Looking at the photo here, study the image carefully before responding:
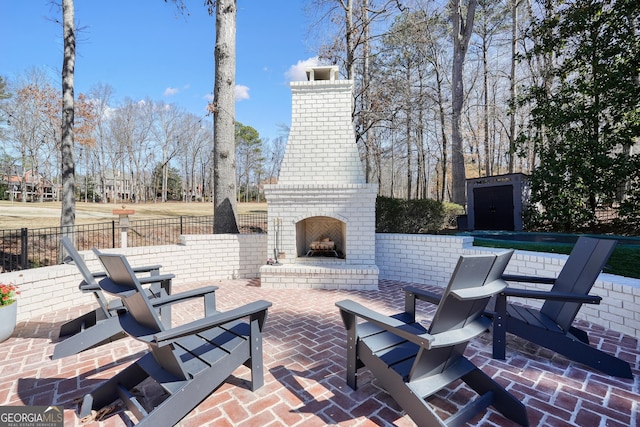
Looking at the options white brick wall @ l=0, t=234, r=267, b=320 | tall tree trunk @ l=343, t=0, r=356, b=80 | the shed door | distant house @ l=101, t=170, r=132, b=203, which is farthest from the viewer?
distant house @ l=101, t=170, r=132, b=203

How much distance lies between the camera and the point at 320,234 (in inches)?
249

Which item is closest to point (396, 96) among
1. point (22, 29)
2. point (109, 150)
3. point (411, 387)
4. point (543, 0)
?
point (543, 0)

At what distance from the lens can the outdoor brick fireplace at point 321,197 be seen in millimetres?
5246

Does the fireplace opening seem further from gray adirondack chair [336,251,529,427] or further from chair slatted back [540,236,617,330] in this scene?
gray adirondack chair [336,251,529,427]

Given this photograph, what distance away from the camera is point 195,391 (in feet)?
5.92

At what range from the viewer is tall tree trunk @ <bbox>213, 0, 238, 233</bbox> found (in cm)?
648

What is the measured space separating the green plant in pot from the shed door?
35.2 ft

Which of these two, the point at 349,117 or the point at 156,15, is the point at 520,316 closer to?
the point at 349,117

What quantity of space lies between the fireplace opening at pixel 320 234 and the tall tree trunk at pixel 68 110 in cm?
473

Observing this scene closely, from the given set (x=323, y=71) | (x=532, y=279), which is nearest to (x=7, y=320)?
(x=532, y=279)

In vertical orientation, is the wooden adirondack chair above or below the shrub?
below

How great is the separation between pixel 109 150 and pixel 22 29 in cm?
2416

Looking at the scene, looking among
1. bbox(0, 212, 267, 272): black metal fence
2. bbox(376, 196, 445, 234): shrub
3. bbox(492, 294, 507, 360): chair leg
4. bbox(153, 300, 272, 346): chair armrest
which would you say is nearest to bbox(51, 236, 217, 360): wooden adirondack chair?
bbox(153, 300, 272, 346): chair armrest

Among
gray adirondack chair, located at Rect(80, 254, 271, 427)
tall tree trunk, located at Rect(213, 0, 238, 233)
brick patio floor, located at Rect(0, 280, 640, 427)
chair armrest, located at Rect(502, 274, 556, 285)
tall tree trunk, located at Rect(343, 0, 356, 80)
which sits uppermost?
tall tree trunk, located at Rect(343, 0, 356, 80)
